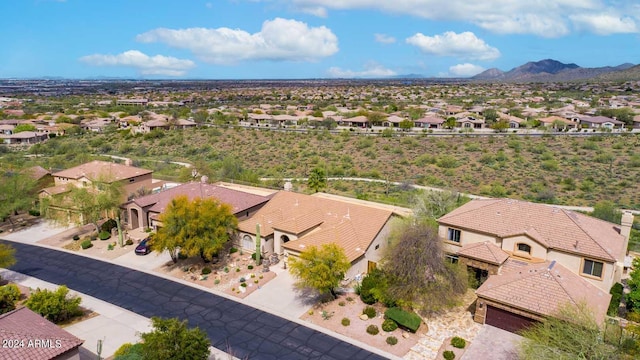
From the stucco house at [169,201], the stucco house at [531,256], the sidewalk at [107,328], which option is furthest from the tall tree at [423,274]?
the stucco house at [169,201]

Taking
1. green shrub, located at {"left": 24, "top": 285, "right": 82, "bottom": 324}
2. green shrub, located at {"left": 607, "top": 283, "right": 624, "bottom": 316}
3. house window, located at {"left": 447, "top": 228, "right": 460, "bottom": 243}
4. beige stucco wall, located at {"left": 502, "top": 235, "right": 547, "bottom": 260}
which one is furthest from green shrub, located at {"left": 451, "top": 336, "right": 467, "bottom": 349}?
green shrub, located at {"left": 24, "top": 285, "right": 82, "bottom": 324}

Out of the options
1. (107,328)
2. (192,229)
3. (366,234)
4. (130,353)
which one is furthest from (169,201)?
(130,353)

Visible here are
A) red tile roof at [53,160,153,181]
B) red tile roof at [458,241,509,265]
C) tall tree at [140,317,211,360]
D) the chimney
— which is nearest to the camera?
tall tree at [140,317,211,360]

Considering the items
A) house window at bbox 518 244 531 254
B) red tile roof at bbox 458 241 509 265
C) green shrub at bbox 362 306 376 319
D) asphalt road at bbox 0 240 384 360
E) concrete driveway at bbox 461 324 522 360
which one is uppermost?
house window at bbox 518 244 531 254

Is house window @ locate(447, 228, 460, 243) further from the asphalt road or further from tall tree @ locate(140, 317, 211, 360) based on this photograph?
tall tree @ locate(140, 317, 211, 360)

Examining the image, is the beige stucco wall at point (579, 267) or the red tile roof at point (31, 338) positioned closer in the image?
the red tile roof at point (31, 338)

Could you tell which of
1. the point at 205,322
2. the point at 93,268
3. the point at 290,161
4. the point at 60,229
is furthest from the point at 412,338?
the point at 290,161

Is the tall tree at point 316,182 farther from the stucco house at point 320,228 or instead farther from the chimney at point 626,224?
the chimney at point 626,224
